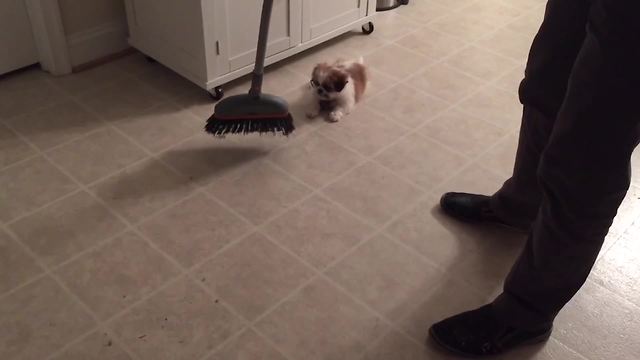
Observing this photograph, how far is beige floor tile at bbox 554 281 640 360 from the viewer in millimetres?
1397

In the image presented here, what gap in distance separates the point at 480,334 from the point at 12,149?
1354mm

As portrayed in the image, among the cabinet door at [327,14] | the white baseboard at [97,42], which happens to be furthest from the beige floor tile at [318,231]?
the white baseboard at [97,42]

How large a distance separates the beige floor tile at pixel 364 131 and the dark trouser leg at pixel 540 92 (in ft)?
1.42

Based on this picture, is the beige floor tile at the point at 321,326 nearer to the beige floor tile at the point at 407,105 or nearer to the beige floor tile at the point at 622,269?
the beige floor tile at the point at 622,269

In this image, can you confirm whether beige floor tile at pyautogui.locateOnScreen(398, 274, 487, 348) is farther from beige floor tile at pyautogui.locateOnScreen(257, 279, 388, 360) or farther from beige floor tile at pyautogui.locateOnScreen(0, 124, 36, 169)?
beige floor tile at pyautogui.locateOnScreen(0, 124, 36, 169)

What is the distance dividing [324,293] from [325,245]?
0.16m

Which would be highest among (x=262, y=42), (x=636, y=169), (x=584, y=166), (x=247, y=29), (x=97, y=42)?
(x=584, y=166)

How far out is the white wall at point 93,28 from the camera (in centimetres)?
219

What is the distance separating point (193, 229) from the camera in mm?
1631

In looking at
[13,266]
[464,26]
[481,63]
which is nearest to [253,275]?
[13,266]

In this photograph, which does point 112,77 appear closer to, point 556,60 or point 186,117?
point 186,117

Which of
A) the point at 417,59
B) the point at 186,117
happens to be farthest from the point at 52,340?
the point at 417,59

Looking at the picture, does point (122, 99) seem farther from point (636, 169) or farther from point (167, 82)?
point (636, 169)

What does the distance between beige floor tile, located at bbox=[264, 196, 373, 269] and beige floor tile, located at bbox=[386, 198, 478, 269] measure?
0.31 feet
